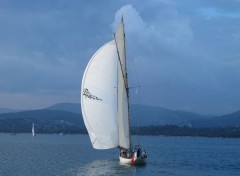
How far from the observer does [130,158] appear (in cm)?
7088

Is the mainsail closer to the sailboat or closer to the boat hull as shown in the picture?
the sailboat

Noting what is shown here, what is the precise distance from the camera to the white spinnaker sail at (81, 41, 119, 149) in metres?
71.4

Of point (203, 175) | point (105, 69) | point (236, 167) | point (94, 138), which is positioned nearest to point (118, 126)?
point (94, 138)

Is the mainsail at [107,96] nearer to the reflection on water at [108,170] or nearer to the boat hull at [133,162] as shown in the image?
the boat hull at [133,162]

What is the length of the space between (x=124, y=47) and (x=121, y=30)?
2.49 metres

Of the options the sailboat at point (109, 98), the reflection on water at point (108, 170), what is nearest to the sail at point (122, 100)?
the sailboat at point (109, 98)

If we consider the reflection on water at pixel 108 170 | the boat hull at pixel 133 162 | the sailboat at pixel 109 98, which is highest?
the sailboat at pixel 109 98

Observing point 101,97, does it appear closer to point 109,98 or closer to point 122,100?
point 109,98

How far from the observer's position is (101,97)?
2810 inches

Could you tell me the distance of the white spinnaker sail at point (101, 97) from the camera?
7138 cm

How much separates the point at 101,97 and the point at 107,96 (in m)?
0.88

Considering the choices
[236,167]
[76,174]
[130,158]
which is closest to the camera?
[76,174]

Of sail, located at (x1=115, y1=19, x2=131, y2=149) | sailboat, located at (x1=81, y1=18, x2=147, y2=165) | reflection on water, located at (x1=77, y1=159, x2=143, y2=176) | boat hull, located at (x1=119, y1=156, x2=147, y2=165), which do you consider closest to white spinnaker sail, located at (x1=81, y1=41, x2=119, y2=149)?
sailboat, located at (x1=81, y1=18, x2=147, y2=165)

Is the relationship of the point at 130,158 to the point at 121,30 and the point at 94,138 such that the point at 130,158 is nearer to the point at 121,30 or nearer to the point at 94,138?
the point at 94,138
